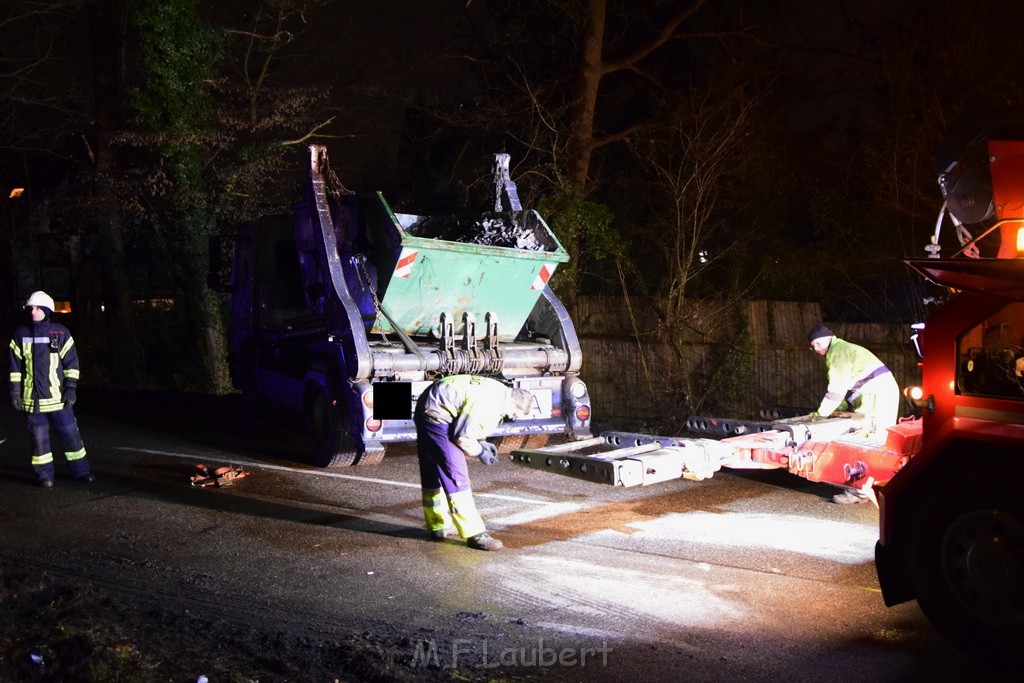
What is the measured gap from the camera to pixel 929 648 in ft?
14.7

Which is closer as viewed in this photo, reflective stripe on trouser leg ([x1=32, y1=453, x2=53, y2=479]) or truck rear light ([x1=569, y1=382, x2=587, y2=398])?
reflective stripe on trouser leg ([x1=32, y1=453, x2=53, y2=479])

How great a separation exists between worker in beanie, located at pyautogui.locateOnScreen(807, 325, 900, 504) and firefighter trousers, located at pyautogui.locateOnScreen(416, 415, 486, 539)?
3040 millimetres

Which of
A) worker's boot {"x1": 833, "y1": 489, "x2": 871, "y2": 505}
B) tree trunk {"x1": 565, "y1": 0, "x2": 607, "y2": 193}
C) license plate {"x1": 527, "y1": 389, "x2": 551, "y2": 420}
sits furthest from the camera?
tree trunk {"x1": 565, "y1": 0, "x2": 607, "y2": 193}

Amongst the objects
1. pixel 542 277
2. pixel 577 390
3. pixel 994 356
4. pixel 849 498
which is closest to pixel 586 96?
pixel 542 277

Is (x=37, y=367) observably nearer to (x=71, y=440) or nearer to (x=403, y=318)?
(x=71, y=440)

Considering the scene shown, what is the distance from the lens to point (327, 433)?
30.4ft

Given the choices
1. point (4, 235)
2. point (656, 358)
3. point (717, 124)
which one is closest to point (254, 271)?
point (656, 358)

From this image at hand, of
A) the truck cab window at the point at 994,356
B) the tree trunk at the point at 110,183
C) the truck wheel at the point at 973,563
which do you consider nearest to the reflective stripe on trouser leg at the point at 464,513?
the truck wheel at the point at 973,563

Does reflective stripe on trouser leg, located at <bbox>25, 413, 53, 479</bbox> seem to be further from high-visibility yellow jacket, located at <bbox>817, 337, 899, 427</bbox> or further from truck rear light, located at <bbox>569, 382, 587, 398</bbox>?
high-visibility yellow jacket, located at <bbox>817, 337, 899, 427</bbox>

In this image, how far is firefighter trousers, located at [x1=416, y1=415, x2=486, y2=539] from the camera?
20.8ft

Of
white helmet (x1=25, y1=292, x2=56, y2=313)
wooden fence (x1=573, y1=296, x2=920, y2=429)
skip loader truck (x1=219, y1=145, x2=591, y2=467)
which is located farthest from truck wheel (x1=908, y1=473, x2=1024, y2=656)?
wooden fence (x1=573, y1=296, x2=920, y2=429)

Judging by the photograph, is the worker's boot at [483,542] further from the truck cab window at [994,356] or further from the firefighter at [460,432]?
the truck cab window at [994,356]

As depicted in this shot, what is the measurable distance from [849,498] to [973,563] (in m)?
3.50

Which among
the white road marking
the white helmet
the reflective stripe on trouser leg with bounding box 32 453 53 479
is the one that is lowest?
the white road marking
